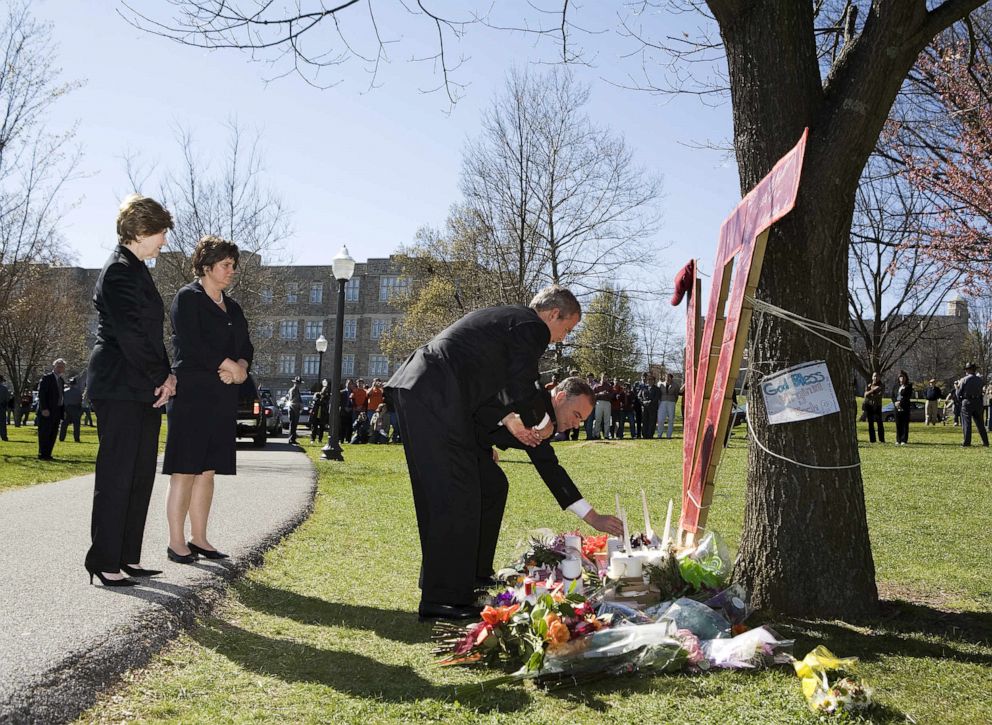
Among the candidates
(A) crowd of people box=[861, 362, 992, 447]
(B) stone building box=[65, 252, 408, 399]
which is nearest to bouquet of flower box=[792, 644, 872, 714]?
(A) crowd of people box=[861, 362, 992, 447]

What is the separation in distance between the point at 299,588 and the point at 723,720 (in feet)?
10.4

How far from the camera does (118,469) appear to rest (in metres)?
4.61

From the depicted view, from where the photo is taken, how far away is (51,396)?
1625 cm

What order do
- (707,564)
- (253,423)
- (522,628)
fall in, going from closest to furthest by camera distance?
1. (522,628)
2. (707,564)
3. (253,423)

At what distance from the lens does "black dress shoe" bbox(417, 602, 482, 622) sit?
4.48 meters

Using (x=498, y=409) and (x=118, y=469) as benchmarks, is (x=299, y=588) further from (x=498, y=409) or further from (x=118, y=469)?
(x=498, y=409)

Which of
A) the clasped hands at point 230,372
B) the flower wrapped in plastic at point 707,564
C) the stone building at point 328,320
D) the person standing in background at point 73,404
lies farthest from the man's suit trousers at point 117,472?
the stone building at point 328,320

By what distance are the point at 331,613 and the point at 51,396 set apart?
13.6 m

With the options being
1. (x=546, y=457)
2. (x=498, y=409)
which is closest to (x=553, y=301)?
(x=498, y=409)

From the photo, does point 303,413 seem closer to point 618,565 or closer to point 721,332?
point 721,332

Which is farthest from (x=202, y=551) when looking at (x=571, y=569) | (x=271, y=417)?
(x=271, y=417)

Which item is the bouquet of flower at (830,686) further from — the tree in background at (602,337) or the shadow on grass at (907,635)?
the tree in background at (602,337)

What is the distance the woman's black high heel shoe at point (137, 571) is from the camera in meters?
4.95

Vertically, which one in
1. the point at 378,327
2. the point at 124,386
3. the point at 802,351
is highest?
the point at 378,327
